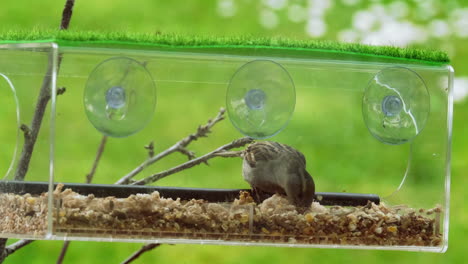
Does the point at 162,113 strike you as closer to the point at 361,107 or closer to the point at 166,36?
the point at 166,36

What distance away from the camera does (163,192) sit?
137cm

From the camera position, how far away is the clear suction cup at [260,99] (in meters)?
1.40

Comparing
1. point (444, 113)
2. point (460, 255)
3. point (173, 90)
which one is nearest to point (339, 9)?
point (460, 255)

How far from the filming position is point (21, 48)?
140cm

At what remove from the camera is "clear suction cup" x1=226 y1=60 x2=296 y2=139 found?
1399 mm

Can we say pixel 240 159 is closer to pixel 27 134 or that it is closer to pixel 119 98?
pixel 119 98

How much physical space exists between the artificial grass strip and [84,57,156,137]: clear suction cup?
5 cm

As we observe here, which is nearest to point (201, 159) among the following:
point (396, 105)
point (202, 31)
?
point (396, 105)

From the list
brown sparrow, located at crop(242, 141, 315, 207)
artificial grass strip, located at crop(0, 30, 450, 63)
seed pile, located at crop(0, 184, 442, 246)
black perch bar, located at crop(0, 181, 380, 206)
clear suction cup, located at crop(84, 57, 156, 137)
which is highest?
artificial grass strip, located at crop(0, 30, 450, 63)

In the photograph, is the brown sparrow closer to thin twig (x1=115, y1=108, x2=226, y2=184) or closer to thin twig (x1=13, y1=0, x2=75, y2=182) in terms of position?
thin twig (x1=115, y1=108, x2=226, y2=184)

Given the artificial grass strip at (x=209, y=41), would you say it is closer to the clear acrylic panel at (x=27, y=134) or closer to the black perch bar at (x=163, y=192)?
the clear acrylic panel at (x=27, y=134)

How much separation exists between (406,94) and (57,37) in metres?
0.66

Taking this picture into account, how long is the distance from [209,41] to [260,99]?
14cm

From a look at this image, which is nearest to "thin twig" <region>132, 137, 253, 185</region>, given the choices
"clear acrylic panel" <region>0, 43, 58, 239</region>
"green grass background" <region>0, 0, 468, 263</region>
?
"clear acrylic panel" <region>0, 43, 58, 239</region>
